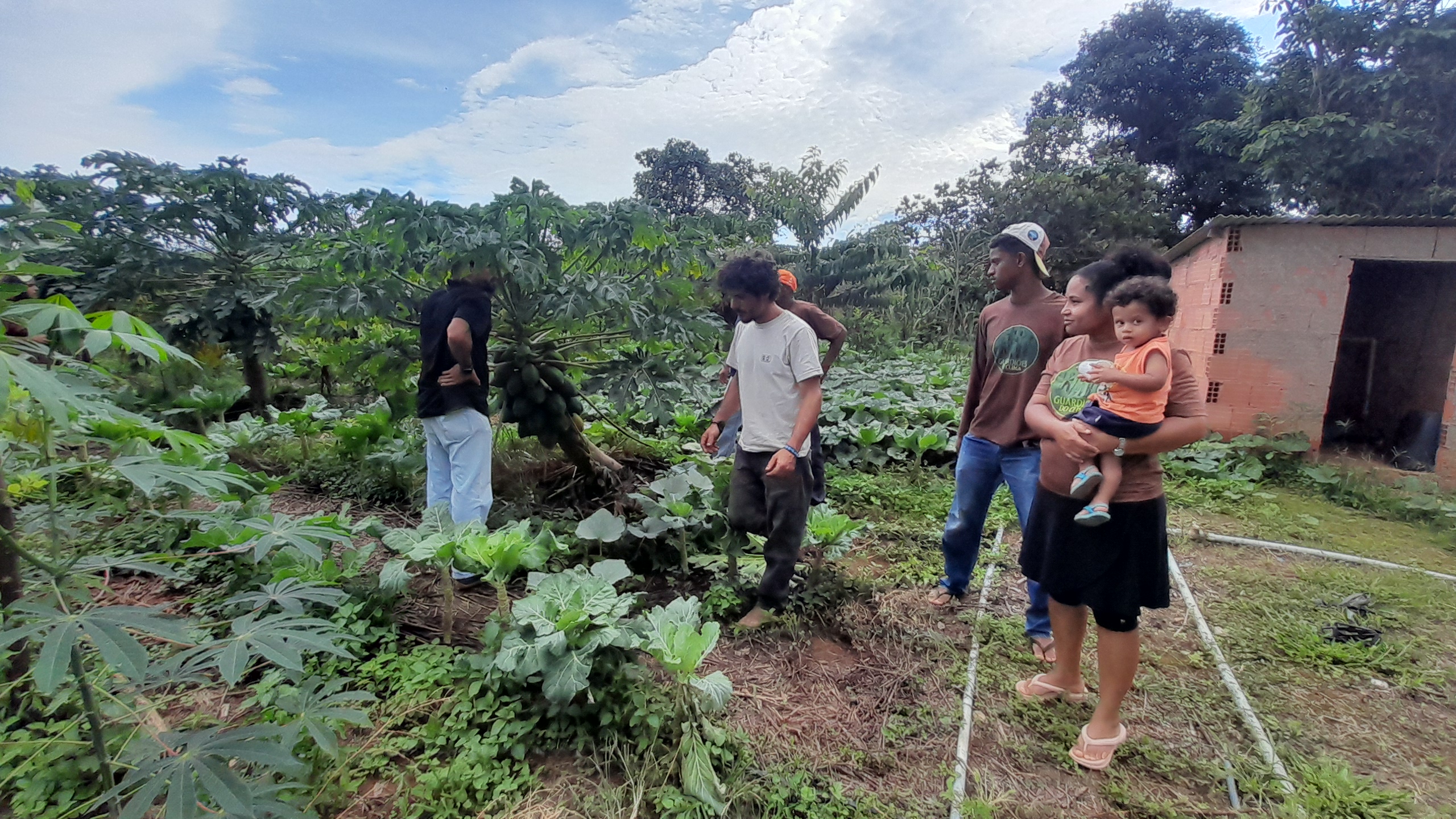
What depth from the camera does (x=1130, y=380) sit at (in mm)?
1961

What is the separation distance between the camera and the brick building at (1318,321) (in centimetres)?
572

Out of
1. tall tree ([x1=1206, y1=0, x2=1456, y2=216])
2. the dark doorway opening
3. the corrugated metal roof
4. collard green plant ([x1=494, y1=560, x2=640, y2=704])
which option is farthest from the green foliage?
tall tree ([x1=1206, y1=0, x2=1456, y2=216])

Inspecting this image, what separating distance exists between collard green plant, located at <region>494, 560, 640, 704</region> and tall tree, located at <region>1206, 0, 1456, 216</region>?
46.6 feet

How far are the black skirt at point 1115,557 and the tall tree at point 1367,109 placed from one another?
13054mm

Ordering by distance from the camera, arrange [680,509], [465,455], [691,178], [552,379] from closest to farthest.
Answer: [680,509] < [465,455] < [552,379] < [691,178]

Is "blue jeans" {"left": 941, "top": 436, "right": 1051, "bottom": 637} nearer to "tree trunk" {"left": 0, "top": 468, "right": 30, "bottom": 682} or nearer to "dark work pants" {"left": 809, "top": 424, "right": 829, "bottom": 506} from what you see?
"dark work pants" {"left": 809, "top": 424, "right": 829, "bottom": 506}

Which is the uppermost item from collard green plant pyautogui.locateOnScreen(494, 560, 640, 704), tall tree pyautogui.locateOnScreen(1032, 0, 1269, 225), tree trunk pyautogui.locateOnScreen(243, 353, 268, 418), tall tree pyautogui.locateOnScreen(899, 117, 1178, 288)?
tall tree pyautogui.locateOnScreen(1032, 0, 1269, 225)

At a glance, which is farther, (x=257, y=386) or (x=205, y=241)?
(x=257, y=386)

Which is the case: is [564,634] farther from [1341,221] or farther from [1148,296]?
[1341,221]

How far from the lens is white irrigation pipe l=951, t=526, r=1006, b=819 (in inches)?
80.6

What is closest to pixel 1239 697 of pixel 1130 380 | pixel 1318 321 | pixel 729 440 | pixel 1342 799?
pixel 1342 799

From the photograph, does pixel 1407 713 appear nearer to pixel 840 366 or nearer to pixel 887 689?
pixel 887 689

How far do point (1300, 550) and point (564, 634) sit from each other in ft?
15.1

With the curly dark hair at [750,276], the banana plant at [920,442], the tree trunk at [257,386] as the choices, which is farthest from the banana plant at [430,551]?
the tree trunk at [257,386]
